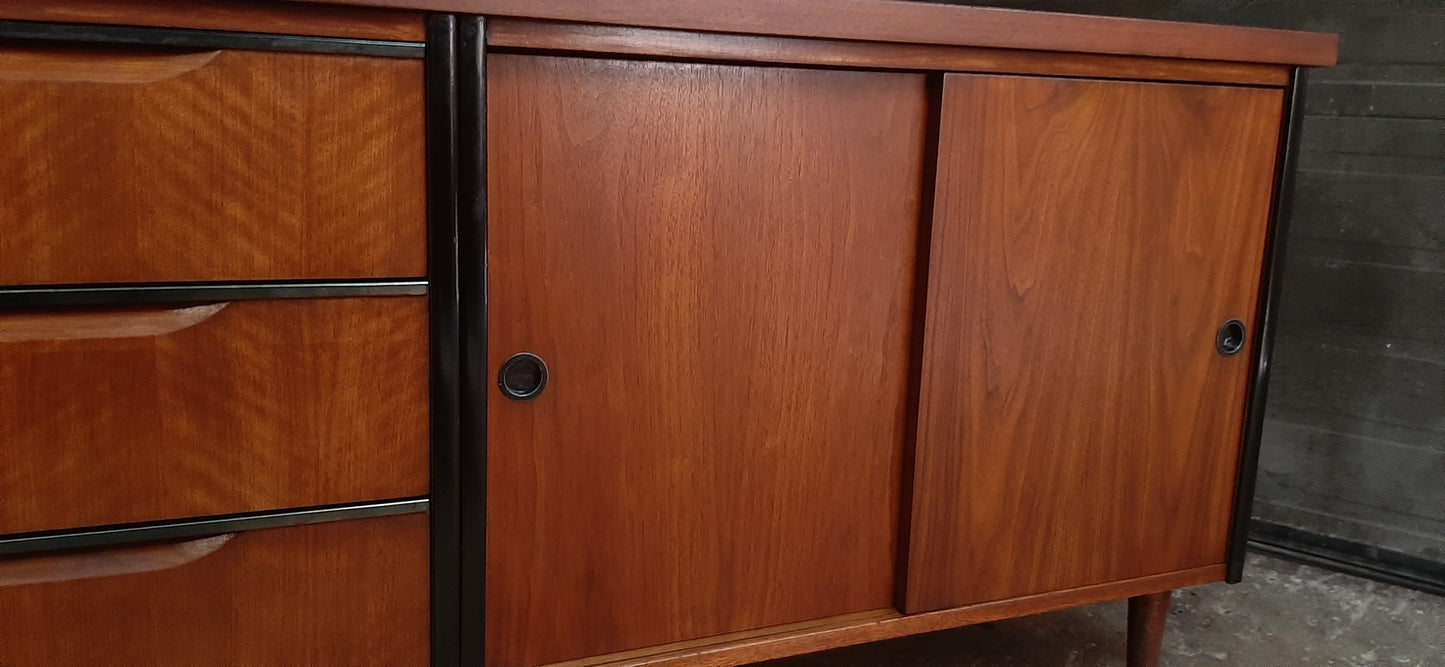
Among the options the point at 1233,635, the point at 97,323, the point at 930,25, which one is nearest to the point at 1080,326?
the point at 930,25

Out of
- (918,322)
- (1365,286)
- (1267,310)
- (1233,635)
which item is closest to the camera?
(918,322)

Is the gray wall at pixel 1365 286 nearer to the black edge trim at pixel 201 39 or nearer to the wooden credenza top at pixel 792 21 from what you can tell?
the wooden credenza top at pixel 792 21

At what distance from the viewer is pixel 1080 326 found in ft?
3.22

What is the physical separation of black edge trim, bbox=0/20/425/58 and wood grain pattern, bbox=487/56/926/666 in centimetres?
8

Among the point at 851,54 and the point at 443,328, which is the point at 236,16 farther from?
the point at 851,54

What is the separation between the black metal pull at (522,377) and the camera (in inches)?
31.4

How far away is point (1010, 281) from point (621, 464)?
37 centimetres

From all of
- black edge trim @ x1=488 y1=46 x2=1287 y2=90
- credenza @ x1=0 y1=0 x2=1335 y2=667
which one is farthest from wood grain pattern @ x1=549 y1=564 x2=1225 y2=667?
black edge trim @ x1=488 y1=46 x2=1287 y2=90

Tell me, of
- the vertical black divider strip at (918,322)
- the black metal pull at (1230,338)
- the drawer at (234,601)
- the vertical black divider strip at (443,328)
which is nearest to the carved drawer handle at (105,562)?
the drawer at (234,601)

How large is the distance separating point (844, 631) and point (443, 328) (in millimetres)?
453

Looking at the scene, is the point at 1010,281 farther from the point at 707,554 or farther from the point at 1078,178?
the point at 707,554

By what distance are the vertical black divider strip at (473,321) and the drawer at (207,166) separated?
0.10 ft

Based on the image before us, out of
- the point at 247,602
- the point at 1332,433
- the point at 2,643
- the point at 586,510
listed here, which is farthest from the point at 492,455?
the point at 1332,433

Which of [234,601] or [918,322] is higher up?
[918,322]
